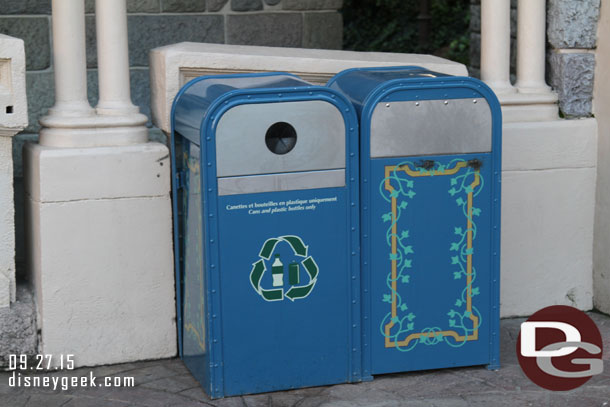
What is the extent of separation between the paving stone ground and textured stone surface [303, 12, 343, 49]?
314 cm

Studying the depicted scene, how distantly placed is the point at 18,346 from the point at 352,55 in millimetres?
2139

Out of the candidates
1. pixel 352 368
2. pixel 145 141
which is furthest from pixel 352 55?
pixel 352 368

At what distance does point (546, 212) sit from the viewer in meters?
5.73

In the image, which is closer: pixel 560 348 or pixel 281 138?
pixel 281 138

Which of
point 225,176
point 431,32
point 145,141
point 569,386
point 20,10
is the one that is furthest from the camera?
point 431,32

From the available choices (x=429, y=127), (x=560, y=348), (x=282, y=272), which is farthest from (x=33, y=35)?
(x=560, y=348)

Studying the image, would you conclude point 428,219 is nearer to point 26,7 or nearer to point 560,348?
point 560,348

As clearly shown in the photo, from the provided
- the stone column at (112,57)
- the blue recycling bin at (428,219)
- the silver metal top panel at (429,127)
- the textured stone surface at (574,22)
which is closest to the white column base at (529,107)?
the textured stone surface at (574,22)

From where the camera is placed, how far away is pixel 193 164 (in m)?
4.74

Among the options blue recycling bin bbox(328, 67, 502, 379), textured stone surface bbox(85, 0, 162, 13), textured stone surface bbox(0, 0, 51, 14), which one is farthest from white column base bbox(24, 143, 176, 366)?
textured stone surface bbox(85, 0, 162, 13)

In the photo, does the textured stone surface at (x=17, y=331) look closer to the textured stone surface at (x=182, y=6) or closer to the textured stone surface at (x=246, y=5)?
the textured stone surface at (x=182, y=6)

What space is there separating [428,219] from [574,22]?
5.43ft

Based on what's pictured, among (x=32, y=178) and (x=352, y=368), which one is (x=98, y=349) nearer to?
(x=32, y=178)

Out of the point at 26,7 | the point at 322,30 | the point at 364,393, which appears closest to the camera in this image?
the point at 364,393
